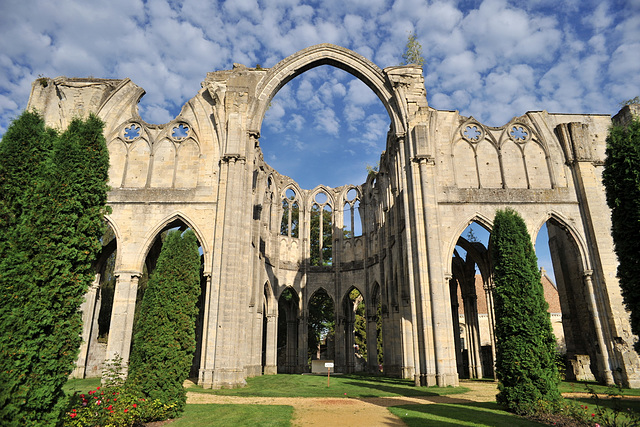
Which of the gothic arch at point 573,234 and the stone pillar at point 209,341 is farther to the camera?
the gothic arch at point 573,234

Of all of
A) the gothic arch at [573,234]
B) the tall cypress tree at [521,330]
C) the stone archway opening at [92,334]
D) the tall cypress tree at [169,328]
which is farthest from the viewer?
the stone archway opening at [92,334]

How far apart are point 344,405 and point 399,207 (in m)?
11.4

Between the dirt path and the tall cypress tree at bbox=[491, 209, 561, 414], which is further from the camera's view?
the tall cypress tree at bbox=[491, 209, 561, 414]

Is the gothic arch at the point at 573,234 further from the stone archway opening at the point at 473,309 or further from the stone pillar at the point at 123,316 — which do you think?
the stone pillar at the point at 123,316

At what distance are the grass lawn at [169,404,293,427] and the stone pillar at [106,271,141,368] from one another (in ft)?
26.2

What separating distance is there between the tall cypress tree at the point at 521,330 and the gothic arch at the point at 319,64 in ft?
34.6

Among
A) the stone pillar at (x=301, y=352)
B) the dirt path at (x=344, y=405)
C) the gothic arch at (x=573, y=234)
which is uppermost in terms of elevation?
the gothic arch at (x=573, y=234)

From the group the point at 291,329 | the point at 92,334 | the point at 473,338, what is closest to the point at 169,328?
the point at 92,334

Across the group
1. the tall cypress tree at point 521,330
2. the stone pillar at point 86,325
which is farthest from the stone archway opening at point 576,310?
the stone pillar at point 86,325

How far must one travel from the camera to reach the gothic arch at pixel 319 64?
19672 millimetres

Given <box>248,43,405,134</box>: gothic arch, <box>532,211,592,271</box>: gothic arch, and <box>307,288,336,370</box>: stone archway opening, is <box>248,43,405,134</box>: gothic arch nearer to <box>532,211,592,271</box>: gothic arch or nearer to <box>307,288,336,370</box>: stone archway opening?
<box>532,211,592,271</box>: gothic arch

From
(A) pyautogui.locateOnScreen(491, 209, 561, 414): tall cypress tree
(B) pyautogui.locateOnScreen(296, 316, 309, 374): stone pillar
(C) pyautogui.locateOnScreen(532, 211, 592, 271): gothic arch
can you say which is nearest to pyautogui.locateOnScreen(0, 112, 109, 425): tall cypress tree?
(A) pyautogui.locateOnScreen(491, 209, 561, 414): tall cypress tree

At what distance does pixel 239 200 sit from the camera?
1722 centimetres

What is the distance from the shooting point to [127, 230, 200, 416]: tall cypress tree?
835cm
